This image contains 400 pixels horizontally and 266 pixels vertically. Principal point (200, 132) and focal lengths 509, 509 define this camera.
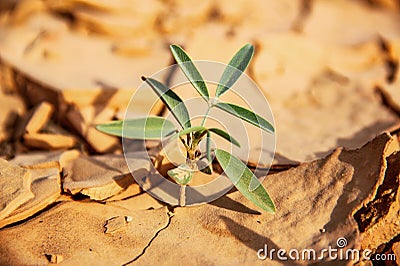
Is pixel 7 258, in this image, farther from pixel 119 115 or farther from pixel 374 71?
pixel 374 71

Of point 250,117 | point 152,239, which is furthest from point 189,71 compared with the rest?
point 152,239

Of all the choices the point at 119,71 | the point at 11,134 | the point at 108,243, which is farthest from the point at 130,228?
Answer: the point at 119,71

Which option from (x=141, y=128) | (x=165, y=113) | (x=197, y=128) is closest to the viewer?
(x=197, y=128)

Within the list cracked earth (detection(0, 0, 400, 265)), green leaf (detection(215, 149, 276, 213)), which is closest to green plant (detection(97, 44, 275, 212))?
green leaf (detection(215, 149, 276, 213))

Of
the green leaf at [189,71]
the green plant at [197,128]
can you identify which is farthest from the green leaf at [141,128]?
the green leaf at [189,71]

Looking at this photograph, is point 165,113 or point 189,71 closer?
point 189,71

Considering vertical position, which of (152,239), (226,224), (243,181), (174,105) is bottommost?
(152,239)

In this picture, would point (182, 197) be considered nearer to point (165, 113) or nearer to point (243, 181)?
point (243, 181)
